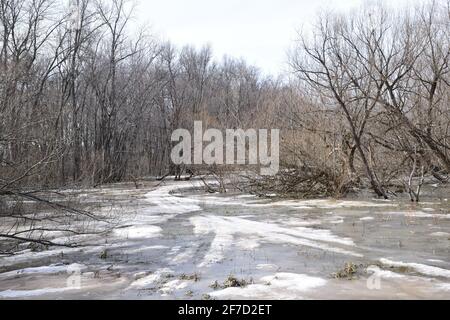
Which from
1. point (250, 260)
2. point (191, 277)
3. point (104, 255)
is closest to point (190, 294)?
point (191, 277)

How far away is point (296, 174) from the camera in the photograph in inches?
738

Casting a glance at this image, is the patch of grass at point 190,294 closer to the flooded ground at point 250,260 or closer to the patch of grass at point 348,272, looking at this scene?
the flooded ground at point 250,260

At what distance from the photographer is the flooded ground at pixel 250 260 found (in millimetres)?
5809

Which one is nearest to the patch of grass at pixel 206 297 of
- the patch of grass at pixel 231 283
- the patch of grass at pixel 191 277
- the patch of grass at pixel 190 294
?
the patch of grass at pixel 190 294

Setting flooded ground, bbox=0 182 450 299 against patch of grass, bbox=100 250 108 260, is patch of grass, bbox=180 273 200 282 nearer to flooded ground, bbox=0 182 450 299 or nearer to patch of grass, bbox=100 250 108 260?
flooded ground, bbox=0 182 450 299

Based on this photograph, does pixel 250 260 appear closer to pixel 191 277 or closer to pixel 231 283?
pixel 191 277

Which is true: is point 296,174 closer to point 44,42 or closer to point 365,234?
point 365,234

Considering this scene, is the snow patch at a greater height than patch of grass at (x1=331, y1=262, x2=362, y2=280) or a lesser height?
greater

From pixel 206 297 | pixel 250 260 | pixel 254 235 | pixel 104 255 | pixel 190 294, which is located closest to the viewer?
pixel 206 297

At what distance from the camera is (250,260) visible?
760cm

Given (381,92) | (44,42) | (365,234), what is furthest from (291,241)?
(44,42)

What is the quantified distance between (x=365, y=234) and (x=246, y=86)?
47907mm

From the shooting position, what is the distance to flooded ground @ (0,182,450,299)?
19.1 ft

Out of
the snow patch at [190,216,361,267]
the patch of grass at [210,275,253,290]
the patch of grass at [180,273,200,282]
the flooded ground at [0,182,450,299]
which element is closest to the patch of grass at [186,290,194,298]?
the flooded ground at [0,182,450,299]
